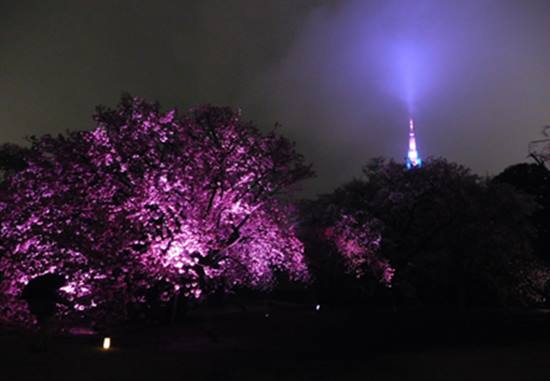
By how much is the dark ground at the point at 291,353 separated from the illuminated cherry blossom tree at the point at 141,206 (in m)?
1.54

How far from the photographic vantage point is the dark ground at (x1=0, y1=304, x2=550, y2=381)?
1095 cm

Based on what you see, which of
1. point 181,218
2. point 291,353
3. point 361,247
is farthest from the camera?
point 361,247

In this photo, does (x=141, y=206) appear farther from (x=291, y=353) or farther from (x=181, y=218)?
(x=291, y=353)

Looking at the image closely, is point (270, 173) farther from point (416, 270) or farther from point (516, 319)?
point (516, 319)

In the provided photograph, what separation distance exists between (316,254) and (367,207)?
5.49 metres

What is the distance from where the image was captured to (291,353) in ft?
47.9

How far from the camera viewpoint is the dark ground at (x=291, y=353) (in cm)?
1095

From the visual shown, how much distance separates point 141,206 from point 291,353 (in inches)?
310

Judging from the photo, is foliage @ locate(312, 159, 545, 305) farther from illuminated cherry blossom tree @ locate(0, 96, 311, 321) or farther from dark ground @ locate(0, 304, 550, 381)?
illuminated cherry blossom tree @ locate(0, 96, 311, 321)

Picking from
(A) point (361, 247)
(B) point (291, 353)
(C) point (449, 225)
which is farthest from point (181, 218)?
(C) point (449, 225)

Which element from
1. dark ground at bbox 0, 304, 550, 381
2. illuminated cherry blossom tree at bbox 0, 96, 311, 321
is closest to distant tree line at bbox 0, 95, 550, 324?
illuminated cherry blossom tree at bbox 0, 96, 311, 321

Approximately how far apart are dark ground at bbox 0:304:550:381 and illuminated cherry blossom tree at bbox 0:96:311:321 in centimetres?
154

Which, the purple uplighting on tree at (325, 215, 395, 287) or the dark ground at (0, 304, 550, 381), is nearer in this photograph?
the dark ground at (0, 304, 550, 381)

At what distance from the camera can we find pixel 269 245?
62.4 feet
